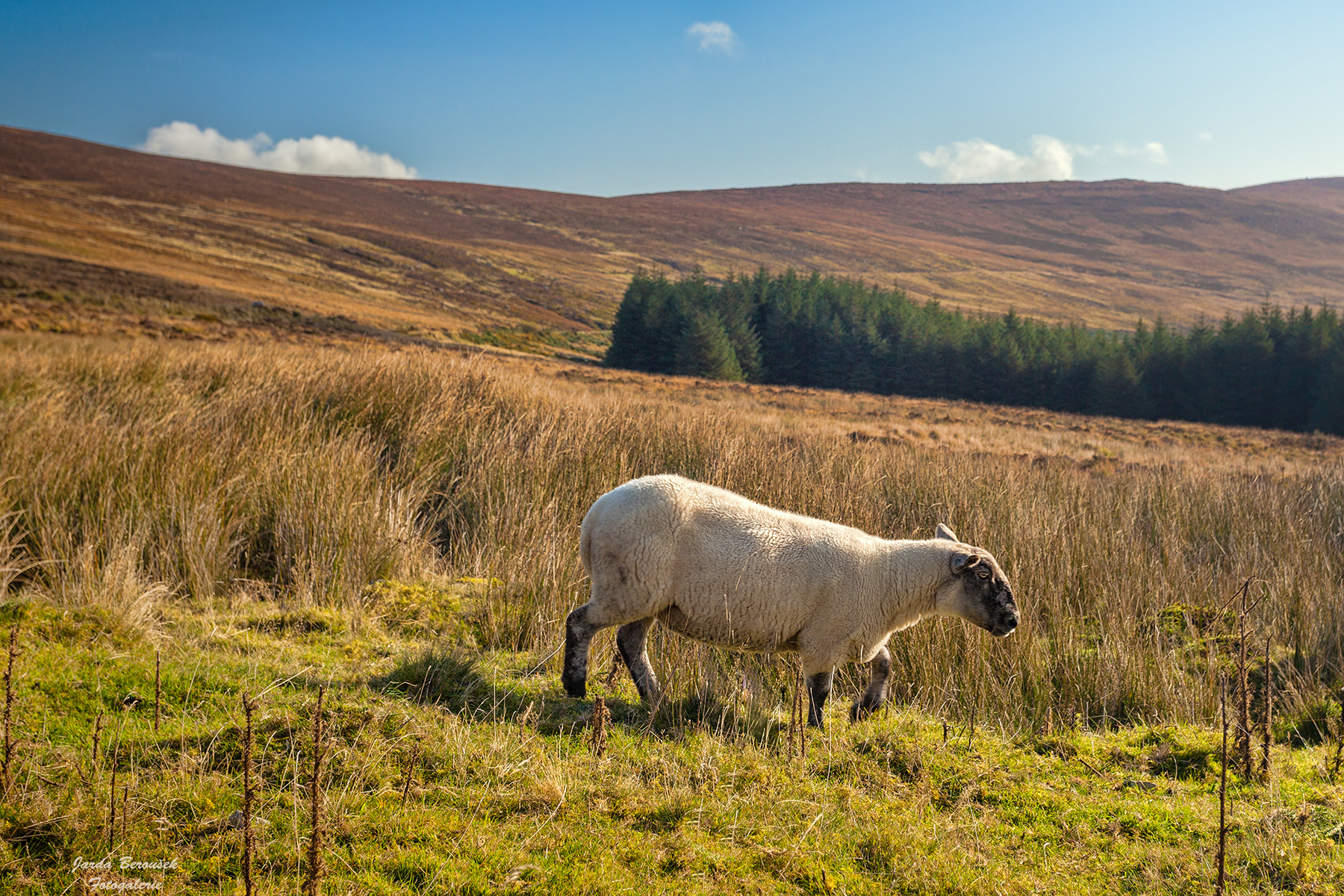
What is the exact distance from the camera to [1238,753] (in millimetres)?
4246

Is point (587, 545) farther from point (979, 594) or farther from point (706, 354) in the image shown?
point (706, 354)

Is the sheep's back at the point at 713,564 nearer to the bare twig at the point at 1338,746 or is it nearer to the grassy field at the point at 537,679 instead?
the grassy field at the point at 537,679

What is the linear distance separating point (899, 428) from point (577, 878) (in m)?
26.3

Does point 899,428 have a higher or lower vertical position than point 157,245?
lower

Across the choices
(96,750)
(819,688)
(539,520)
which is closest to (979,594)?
(819,688)

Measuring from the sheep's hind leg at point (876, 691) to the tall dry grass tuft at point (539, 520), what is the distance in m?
0.49

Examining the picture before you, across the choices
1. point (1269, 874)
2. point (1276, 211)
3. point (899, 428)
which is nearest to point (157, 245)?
point (899, 428)

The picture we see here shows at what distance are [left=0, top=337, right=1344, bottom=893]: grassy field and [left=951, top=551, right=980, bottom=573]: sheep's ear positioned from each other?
3.28ft

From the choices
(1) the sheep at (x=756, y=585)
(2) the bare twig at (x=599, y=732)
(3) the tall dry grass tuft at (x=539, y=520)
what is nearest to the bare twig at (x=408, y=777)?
(2) the bare twig at (x=599, y=732)

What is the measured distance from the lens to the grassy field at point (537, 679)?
3.15 meters

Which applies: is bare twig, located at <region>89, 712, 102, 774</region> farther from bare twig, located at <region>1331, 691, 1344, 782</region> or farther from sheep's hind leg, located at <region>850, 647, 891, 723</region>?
bare twig, located at <region>1331, 691, 1344, 782</region>

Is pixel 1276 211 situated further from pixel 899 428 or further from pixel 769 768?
pixel 769 768

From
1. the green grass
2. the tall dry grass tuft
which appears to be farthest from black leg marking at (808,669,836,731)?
the tall dry grass tuft

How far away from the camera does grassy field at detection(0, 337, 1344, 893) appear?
3.15 metres
